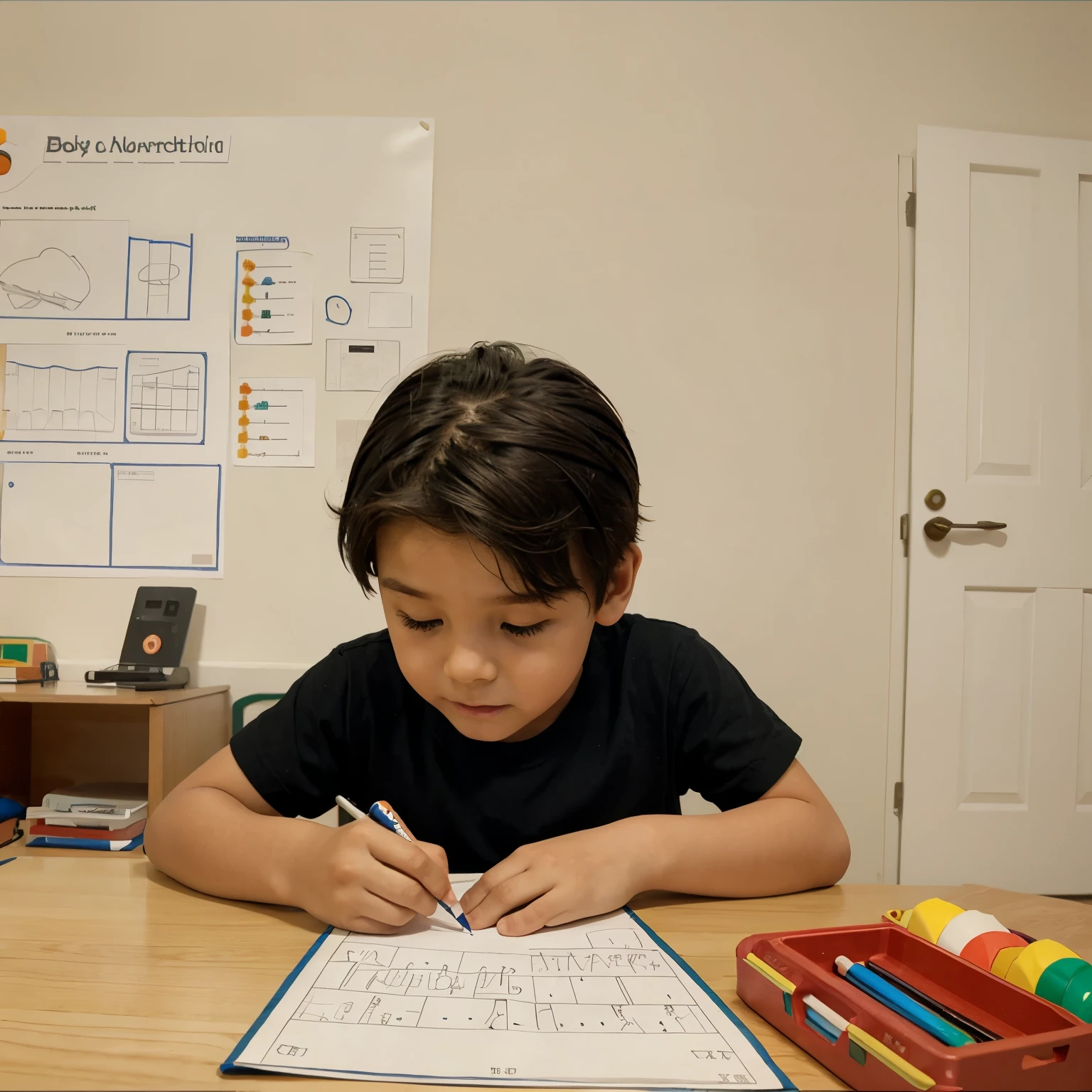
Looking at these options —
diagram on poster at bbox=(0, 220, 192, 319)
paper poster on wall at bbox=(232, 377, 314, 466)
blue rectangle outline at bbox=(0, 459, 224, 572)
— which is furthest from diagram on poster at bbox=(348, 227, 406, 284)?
blue rectangle outline at bbox=(0, 459, 224, 572)

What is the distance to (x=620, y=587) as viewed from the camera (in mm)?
814

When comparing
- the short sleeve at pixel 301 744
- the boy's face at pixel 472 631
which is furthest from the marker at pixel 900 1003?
the short sleeve at pixel 301 744

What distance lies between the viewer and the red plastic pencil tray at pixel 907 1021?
1.22 ft

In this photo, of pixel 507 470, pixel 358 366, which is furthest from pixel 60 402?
pixel 507 470

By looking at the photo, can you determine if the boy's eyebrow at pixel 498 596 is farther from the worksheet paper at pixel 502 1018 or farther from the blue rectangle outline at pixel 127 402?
the blue rectangle outline at pixel 127 402

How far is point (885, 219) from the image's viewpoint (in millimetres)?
2160

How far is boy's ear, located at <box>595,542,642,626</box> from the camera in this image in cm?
80

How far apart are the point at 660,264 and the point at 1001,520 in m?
1.03

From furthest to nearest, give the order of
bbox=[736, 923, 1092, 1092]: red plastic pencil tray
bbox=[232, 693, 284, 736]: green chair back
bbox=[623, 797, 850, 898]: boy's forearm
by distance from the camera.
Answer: bbox=[232, 693, 284, 736]: green chair back < bbox=[623, 797, 850, 898]: boy's forearm < bbox=[736, 923, 1092, 1092]: red plastic pencil tray

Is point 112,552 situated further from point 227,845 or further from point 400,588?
point 400,588

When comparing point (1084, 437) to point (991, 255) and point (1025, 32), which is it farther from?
point (1025, 32)

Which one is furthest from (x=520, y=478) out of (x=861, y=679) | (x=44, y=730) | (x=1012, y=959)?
(x=44, y=730)

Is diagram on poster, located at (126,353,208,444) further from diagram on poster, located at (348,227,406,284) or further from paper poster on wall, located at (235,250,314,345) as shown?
diagram on poster, located at (348,227,406,284)

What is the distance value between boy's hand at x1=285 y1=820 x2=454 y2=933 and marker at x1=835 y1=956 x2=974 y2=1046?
0.92ft
